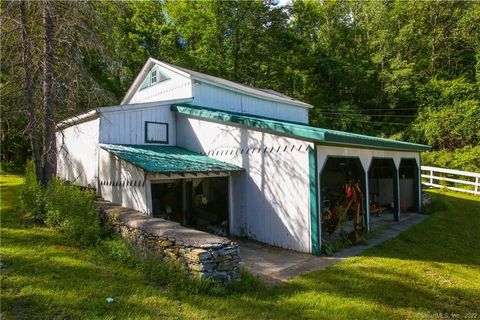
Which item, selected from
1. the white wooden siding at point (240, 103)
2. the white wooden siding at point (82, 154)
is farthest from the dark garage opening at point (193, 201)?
the white wooden siding at point (240, 103)

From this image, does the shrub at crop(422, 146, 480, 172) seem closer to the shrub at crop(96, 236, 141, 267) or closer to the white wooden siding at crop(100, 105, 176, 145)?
the white wooden siding at crop(100, 105, 176, 145)

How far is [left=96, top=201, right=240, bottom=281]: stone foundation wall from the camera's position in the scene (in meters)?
5.41

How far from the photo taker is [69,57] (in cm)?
915

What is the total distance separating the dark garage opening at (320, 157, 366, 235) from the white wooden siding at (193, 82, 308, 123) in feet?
11.5

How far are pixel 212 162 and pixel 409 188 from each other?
9211 millimetres

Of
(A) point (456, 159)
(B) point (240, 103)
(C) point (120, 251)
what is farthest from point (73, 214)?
(A) point (456, 159)

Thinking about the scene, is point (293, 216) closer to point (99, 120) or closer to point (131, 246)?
point (131, 246)

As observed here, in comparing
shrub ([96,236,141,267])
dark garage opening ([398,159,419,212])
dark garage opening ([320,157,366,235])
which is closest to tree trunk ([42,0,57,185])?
shrub ([96,236,141,267])

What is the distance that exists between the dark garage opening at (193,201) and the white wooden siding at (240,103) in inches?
134

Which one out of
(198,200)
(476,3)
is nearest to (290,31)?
→ (476,3)

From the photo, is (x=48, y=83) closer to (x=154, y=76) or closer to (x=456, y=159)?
(x=154, y=76)

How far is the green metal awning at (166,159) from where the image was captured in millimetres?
8320

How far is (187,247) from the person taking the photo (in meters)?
5.58

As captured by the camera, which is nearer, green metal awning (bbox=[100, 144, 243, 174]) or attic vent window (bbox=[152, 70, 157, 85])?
green metal awning (bbox=[100, 144, 243, 174])
